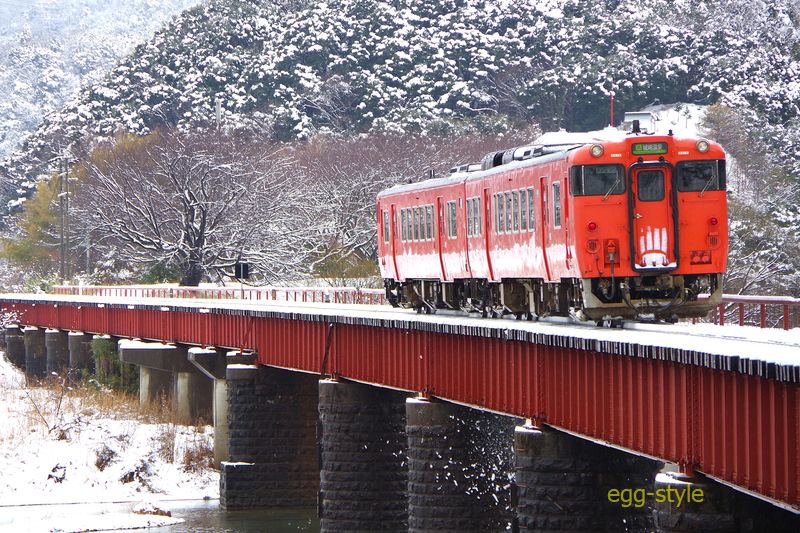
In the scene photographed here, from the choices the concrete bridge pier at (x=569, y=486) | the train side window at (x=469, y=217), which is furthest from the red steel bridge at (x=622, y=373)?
the train side window at (x=469, y=217)

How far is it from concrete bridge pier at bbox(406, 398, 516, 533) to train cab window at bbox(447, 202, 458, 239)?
539 centimetres

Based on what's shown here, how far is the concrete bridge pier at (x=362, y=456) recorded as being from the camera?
35438mm

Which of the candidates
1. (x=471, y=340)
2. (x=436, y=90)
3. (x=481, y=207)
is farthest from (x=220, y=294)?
(x=436, y=90)

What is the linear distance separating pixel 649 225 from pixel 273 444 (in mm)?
21159

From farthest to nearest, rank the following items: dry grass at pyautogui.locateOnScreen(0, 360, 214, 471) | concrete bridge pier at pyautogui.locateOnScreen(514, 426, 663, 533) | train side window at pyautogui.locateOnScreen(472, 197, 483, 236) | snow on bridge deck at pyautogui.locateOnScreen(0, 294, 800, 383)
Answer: dry grass at pyautogui.locateOnScreen(0, 360, 214, 471)
train side window at pyautogui.locateOnScreen(472, 197, 483, 236)
concrete bridge pier at pyautogui.locateOnScreen(514, 426, 663, 533)
snow on bridge deck at pyautogui.locateOnScreen(0, 294, 800, 383)

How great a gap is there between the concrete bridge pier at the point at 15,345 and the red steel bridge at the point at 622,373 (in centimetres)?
4040

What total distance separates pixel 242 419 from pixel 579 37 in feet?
293

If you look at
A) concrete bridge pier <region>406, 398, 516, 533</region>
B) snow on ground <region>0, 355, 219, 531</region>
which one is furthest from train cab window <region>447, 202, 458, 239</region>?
snow on ground <region>0, 355, 219, 531</region>

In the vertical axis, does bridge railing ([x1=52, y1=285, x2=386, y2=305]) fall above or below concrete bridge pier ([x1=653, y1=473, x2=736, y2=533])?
above

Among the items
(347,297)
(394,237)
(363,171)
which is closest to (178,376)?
(347,297)

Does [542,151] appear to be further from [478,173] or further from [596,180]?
[478,173]

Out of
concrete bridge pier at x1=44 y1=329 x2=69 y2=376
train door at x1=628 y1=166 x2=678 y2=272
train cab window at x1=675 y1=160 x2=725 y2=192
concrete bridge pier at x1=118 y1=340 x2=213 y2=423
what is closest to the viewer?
train door at x1=628 y1=166 x2=678 y2=272

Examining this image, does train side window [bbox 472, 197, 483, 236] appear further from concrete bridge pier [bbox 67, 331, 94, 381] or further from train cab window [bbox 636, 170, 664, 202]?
concrete bridge pier [bbox 67, 331, 94, 381]

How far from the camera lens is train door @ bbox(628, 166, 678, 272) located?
84.7 ft
